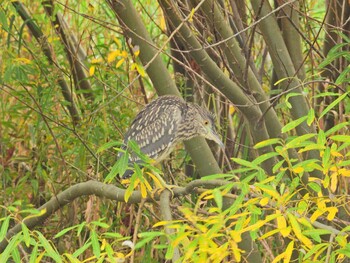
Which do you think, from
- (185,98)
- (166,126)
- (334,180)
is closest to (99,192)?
(166,126)

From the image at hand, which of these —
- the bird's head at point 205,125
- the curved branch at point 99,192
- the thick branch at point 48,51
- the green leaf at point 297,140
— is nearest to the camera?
the green leaf at point 297,140

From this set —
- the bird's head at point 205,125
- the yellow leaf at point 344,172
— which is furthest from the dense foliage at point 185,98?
the bird's head at point 205,125

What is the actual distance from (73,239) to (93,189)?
1256 mm

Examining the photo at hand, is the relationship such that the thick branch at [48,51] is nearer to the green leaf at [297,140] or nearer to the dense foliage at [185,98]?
the dense foliage at [185,98]

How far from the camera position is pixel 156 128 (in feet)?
15.1

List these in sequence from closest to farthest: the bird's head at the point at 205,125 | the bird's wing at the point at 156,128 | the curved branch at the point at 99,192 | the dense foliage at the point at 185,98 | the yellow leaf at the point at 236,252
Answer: the yellow leaf at the point at 236,252, the curved branch at the point at 99,192, the dense foliage at the point at 185,98, the bird's head at the point at 205,125, the bird's wing at the point at 156,128

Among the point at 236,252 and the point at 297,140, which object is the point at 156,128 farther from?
the point at 236,252

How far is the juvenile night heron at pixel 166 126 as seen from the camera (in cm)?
448

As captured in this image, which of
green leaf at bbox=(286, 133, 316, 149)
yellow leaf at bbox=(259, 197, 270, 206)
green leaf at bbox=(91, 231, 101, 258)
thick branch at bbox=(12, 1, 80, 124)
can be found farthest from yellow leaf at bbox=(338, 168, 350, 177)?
thick branch at bbox=(12, 1, 80, 124)

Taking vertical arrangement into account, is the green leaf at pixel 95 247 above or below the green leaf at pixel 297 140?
below

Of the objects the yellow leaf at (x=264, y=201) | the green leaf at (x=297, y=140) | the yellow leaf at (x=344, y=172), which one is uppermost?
the green leaf at (x=297, y=140)

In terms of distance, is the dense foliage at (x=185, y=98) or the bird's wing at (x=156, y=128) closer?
the dense foliage at (x=185, y=98)

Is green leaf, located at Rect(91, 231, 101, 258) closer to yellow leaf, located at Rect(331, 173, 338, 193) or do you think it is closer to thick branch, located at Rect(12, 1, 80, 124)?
yellow leaf, located at Rect(331, 173, 338, 193)

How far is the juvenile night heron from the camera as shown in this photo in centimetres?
448
